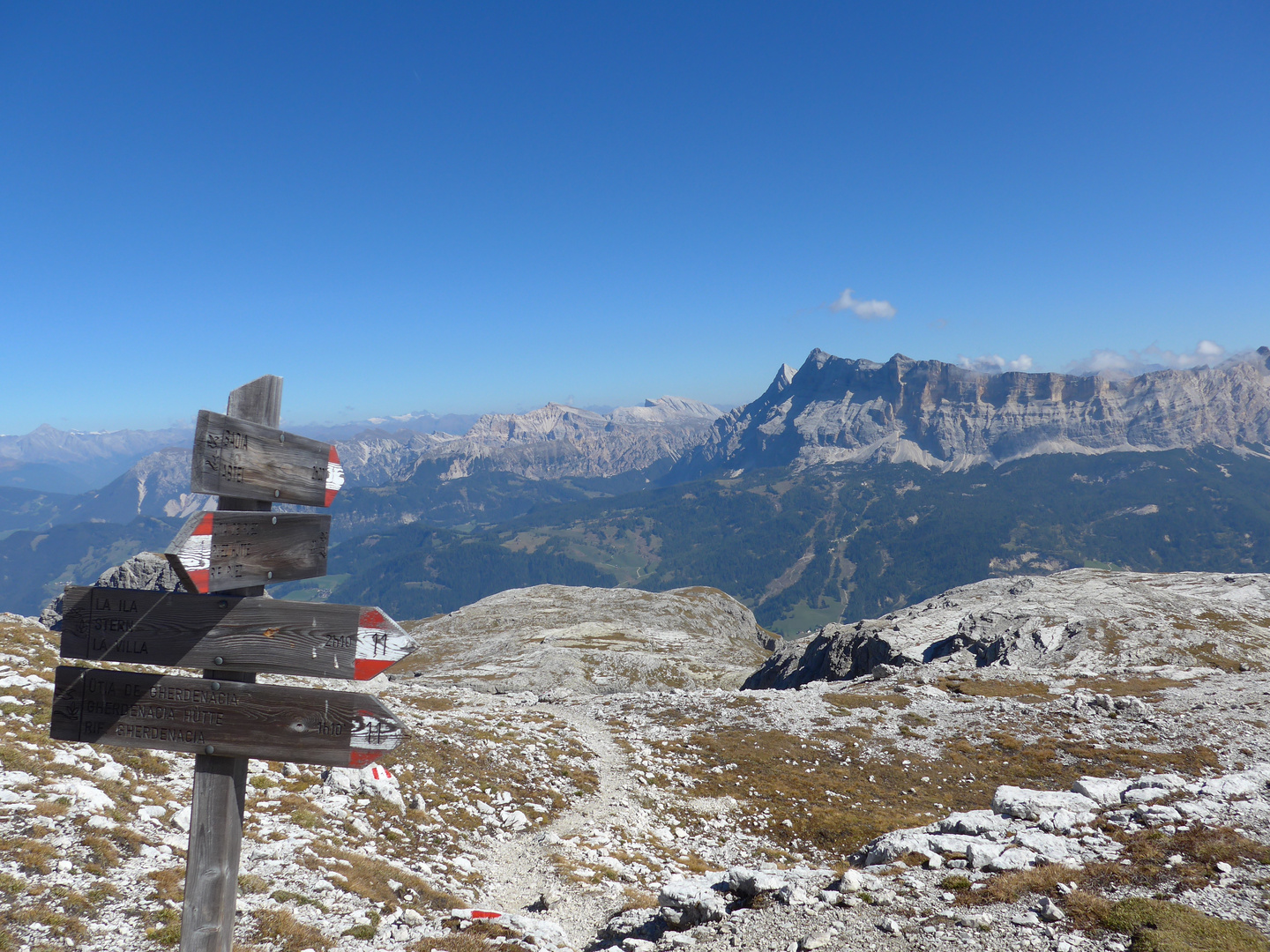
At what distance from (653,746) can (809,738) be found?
9.65 meters

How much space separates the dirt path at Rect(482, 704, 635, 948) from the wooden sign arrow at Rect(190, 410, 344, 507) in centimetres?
1383

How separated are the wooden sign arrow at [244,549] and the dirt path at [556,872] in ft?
43.1

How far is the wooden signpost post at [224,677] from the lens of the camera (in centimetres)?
695

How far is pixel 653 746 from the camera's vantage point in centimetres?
3525

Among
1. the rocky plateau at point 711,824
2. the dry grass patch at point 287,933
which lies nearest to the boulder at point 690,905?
the rocky plateau at point 711,824

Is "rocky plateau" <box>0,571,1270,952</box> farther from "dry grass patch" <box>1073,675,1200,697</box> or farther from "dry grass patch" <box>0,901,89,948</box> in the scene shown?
"dry grass patch" <box>1073,675,1200,697</box>

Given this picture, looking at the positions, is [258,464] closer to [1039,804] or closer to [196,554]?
[196,554]

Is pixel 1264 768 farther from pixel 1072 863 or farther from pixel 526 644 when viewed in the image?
pixel 526 644

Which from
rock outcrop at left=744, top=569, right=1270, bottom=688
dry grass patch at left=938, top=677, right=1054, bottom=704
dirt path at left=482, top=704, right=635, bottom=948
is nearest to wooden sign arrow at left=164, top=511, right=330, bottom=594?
dirt path at left=482, top=704, right=635, bottom=948

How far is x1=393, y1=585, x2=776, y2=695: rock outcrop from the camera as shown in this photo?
8012cm

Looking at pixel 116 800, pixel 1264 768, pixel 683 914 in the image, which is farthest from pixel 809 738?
pixel 116 800

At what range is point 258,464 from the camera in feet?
24.1

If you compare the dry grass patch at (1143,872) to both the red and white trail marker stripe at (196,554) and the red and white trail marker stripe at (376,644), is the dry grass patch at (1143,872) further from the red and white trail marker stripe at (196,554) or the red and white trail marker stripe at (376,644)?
the red and white trail marker stripe at (196,554)

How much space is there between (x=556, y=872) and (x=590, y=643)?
283ft
